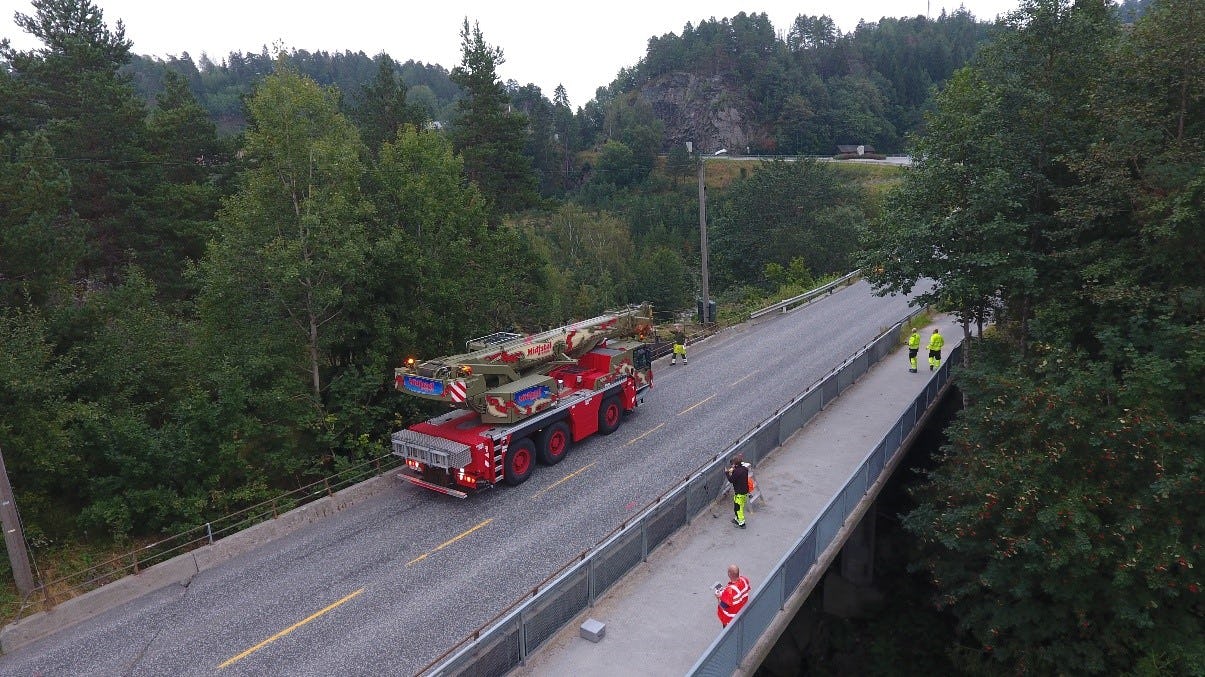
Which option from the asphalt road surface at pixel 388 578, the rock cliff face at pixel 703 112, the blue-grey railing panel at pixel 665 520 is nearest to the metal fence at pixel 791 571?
the blue-grey railing panel at pixel 665 520

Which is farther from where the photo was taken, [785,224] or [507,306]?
[785,224]

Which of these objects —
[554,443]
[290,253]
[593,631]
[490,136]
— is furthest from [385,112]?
[593,631]

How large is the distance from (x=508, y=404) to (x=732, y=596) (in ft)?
23.9

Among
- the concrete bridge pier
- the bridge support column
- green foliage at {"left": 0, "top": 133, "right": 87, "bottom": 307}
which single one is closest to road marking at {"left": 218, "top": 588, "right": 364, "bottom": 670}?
green foliage at {"left": 0, "top": 133, "right": 87, "bottom": 307}

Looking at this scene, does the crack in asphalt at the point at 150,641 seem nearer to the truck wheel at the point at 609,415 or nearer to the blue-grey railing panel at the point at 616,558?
the blue-grey railing panel at the point at 616,558

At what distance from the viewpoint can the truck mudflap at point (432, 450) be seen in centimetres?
1474

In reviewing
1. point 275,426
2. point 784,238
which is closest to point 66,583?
point 275,426

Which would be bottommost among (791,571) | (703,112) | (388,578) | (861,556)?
(861,556)

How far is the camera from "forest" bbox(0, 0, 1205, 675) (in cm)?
1262

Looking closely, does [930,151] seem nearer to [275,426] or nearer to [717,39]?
[275,426]

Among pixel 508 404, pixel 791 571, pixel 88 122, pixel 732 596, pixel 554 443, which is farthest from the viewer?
pixel 88 122

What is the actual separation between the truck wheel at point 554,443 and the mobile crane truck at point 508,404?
0.02m

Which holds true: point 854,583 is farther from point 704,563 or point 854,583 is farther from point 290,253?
point 290,253

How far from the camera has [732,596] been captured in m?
10.0
